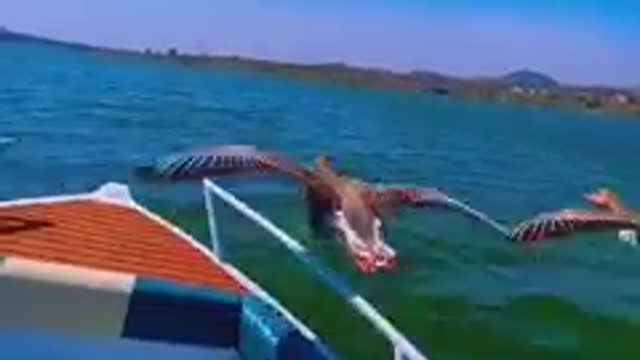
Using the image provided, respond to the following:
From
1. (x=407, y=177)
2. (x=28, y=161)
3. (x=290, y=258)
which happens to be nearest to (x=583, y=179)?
(x=407, y=177)

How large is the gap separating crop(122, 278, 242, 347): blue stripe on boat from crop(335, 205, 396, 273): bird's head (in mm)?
997

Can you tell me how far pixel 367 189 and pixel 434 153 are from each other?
51311mm

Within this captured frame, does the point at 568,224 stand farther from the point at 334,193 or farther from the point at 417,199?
the point at 334,193

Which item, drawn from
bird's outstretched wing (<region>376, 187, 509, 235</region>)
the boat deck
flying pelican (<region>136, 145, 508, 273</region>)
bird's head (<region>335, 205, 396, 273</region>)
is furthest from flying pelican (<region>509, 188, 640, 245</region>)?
the boat deck

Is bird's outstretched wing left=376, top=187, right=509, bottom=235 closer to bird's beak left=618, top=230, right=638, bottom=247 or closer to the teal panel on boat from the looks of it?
bird's beak left=618, top=230, right=638, bottom=247

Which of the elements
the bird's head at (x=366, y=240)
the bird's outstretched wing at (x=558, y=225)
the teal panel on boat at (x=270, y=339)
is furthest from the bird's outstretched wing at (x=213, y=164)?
the bird's outstretched wing at (x=558, y=225)

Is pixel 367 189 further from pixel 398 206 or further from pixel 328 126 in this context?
pixel 328 126

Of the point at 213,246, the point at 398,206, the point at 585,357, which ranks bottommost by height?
the point at 585,357

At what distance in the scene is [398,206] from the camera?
10727 mm

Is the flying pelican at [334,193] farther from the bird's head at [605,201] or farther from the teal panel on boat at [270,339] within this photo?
the bird's head at [605,201]

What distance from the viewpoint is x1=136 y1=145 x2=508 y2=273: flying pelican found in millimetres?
9445

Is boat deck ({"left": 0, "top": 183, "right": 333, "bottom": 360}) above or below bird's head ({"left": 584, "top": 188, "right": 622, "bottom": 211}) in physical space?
below

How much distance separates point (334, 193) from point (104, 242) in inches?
74.7

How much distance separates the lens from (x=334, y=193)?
10508 mm
